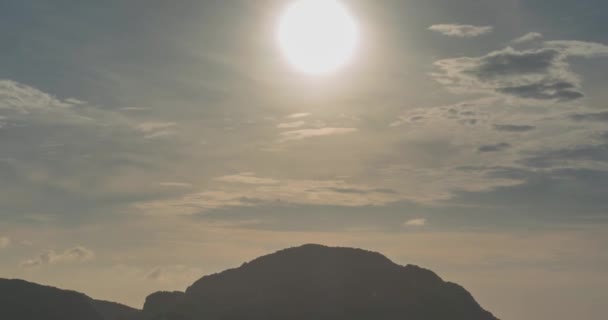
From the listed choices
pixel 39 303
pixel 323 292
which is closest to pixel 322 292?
pixel 323 292

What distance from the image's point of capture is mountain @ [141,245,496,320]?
138 m

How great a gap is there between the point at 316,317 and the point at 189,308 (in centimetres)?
3132

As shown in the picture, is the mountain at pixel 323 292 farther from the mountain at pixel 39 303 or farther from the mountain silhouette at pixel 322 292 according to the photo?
the mountain at pixel 39 303

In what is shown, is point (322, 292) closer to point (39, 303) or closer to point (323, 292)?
point (323, 292)

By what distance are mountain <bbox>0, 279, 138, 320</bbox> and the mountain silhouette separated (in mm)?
7049

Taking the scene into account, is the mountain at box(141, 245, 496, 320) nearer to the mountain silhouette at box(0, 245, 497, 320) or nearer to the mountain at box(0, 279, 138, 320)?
the mountain silhouette at box(0, 245, 497, 320)

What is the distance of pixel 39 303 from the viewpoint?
598 feet

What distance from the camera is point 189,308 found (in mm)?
145625

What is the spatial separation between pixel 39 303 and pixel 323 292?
3631 inches

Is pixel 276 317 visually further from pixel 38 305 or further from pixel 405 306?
pixel 38 305

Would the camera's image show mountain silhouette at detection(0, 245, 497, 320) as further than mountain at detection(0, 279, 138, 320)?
No

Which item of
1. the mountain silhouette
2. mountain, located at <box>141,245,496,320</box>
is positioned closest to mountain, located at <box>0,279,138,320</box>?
the mountain silhouette

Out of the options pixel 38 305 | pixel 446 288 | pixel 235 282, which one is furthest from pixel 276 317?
pixel 38 305

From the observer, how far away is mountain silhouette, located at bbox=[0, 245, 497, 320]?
13788cm
